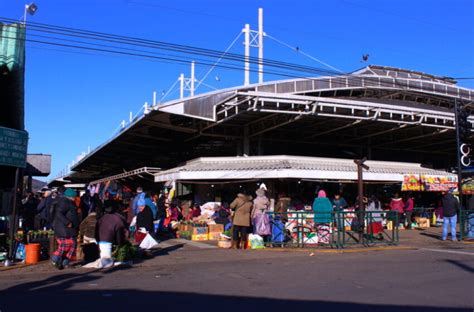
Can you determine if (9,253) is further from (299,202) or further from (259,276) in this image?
(299,202)

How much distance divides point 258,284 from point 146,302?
2291mm

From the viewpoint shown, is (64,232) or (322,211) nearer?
(64,232)

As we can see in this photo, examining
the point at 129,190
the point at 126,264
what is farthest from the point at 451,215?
the point at 129,190

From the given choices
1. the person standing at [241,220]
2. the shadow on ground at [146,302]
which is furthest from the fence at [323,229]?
the shadow on ground at [146,302]

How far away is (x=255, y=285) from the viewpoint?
871 cm

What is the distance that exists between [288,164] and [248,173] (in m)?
1.78

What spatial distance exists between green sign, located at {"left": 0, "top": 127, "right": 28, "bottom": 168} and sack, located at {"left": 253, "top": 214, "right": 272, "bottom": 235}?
649 centimetres

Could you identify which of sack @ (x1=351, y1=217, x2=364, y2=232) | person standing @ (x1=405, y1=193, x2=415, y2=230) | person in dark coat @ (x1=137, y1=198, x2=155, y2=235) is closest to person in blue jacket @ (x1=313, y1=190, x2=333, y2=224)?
sack @ (x1=351, y1=217, x2=364, y2=232)

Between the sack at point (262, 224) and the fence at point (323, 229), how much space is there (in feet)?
1.04

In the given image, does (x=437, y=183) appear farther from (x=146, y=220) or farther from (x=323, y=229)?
(x=146, y=220)

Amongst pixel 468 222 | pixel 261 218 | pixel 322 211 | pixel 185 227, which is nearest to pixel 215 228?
pixel 185 227

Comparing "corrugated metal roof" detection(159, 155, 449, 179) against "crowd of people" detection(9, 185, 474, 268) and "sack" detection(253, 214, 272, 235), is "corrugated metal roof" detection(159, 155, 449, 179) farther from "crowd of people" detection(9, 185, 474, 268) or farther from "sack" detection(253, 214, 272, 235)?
"sack" detection(253, 214, 272, 235)

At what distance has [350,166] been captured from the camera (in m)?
23.9

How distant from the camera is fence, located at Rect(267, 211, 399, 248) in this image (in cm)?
1479
